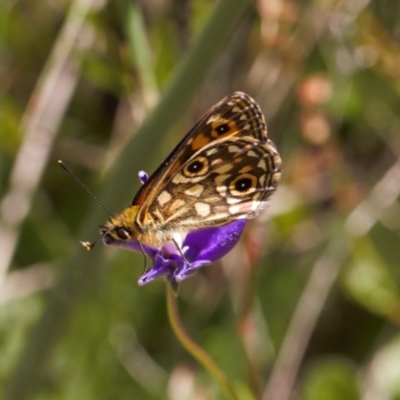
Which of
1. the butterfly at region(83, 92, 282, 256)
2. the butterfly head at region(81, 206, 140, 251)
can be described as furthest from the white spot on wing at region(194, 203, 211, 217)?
the butterfly head at region(81, 206, 140, 251)

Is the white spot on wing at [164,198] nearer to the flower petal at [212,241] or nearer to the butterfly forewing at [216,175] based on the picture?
the butterfly forewing at [216,175]

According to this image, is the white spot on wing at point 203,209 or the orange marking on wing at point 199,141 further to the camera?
the white spot on wing at point 203,209

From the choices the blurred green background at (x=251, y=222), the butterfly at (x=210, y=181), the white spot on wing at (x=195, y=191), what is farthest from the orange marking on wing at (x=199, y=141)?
the blurred green background at (x=251, y=222)

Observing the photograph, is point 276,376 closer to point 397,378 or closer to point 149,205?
point 397,378

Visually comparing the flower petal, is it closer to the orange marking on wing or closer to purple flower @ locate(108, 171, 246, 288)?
purple flower @ locate(108, 171, 246, 288)

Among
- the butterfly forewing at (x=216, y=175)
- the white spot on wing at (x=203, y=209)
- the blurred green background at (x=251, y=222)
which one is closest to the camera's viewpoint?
the butterfly forewing at (x=216, y=175)

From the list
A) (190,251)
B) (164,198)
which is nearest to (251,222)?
(190,251)

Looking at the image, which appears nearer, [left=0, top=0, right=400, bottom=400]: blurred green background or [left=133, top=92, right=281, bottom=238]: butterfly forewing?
[left=133, top=92, right=281, bottom=238]: butterfly forewing
